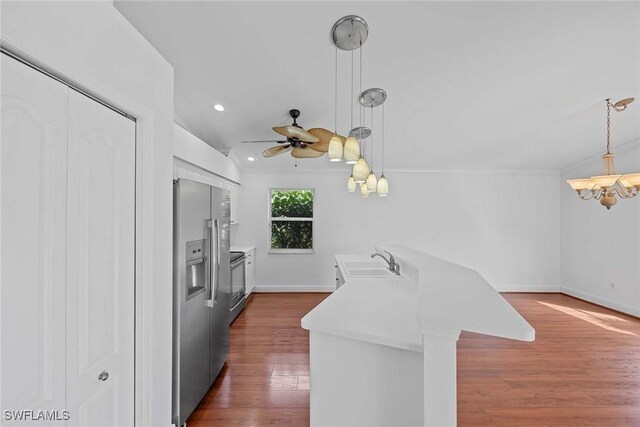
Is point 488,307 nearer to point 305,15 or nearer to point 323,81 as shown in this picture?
point 305,15

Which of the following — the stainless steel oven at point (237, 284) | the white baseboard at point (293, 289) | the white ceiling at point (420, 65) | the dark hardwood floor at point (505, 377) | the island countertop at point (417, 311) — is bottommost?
the dark hardwood floor at point (505, 377)

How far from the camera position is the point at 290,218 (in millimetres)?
5660

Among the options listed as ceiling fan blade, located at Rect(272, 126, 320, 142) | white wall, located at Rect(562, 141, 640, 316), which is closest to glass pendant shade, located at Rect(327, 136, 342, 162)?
ceiling fan blade, located at Rect(272, 126, 320, 142)

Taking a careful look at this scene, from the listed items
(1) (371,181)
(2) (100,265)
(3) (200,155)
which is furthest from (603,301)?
(2) (100,265)

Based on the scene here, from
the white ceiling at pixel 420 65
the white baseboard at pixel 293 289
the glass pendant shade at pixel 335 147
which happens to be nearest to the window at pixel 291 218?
the white baseboard at pixel 293 289

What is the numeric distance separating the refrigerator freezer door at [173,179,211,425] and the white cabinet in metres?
2.47

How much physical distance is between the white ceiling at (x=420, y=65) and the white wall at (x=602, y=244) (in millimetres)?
980

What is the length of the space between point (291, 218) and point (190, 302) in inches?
144

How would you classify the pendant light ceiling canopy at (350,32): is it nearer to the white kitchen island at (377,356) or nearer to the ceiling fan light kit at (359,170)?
the ceiling fan light kit at (359,170)

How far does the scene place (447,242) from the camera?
560 cm

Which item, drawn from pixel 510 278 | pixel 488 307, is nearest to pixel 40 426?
pixel 488 307

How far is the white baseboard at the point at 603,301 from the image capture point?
420 cm

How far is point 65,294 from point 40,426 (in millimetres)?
399

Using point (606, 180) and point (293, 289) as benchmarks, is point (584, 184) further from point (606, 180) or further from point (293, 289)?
point (293, 289)
